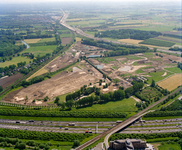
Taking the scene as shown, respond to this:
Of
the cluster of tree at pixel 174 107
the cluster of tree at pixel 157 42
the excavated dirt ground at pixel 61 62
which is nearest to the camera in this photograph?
the cluster of tree at pixel 174 107

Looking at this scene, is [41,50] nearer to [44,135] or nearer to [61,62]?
[61,62]

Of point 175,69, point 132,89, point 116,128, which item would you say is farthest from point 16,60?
point 175,69

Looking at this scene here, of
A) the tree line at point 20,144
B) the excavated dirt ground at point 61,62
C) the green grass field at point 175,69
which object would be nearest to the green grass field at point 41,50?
the excavated dirt ground at point 61,62

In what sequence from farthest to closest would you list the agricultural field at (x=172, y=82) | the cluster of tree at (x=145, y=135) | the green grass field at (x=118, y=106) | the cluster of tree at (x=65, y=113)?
1. the agricultural field at (x=172, y=82)
2. the green grass field at (x=118, y=106)
3. the cluster of tree at (x=65, y=113)
4. the cluster of tree at (x=145, y=135)

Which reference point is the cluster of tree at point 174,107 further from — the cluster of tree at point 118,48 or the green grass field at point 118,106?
the cluster of tree at point 118,48

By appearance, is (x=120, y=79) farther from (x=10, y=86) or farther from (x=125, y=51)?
(x=10, y=86)

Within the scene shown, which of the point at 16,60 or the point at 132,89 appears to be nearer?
the point at 132,89
